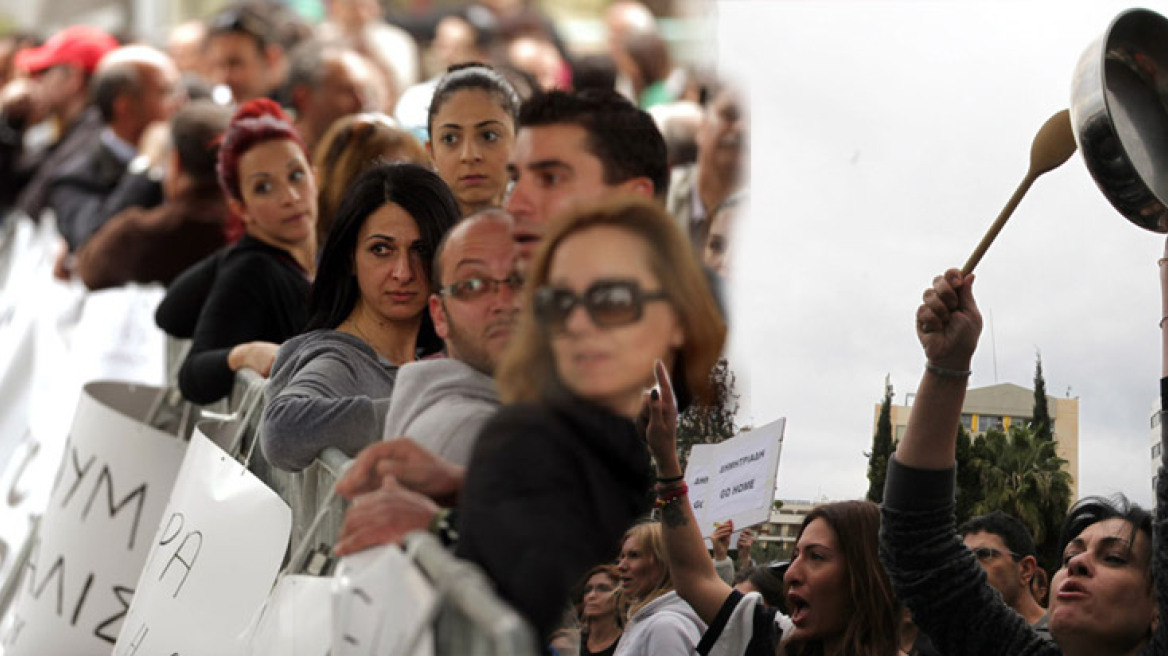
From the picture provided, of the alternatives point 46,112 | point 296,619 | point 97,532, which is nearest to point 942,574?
point 296,619

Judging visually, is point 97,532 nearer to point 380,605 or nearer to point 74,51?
point 380,605

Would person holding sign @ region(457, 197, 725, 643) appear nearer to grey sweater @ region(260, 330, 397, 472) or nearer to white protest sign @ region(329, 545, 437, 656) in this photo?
white protest sign @ region(329, 545, 437, 656)

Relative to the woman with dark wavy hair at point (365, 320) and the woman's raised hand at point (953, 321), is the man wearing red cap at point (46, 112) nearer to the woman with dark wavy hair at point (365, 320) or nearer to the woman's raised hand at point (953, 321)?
the woman with dark wavy hair at point (365, 320)

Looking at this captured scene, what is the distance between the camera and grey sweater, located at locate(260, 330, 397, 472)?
324 centimetres

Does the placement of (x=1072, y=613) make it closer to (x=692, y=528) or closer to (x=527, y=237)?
(x=692, y=528)

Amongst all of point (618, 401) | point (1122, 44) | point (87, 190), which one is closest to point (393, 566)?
point (618, 401)

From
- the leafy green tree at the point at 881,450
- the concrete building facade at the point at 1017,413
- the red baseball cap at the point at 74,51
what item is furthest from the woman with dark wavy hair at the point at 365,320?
the red baseball cap at the point at 74,51

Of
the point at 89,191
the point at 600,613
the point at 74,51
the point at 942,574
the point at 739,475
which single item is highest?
the point at 74,51

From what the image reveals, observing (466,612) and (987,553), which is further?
(987,553)

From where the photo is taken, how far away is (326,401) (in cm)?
329

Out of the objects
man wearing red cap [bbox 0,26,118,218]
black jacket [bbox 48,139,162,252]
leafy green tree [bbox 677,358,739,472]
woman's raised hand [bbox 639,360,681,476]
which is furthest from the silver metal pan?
man wearing red cap [bbox 0,26,118,218]

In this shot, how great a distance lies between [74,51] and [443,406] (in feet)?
25.9

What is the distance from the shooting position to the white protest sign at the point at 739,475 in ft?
10.5

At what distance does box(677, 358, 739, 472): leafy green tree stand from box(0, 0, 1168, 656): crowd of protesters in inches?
1.8
